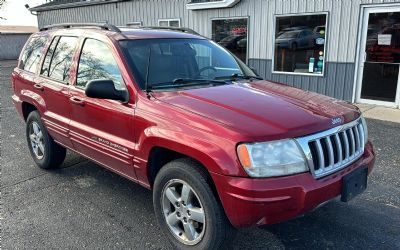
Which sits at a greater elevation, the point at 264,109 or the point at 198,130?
the point at 264,109

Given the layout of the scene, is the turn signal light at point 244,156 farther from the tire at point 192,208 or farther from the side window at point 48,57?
the side window at point 48,57

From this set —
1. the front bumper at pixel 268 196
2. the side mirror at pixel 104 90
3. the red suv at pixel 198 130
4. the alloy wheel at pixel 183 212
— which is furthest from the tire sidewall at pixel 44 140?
the front bumper at pixel 268 196

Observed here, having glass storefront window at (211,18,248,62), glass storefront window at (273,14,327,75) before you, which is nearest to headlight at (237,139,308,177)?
glass storefront window at (273,14,327,75)

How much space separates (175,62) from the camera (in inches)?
150

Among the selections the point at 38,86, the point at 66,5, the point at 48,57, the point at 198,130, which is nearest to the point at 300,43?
the point at 48,57

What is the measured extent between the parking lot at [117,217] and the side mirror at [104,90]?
1.24m

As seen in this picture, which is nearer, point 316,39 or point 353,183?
point 353,183

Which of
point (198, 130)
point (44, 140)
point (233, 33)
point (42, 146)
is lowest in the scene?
point (42, 146)

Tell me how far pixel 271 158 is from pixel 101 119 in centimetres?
187

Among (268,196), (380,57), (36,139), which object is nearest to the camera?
Result: (268,196)

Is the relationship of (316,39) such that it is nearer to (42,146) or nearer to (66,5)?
(42,146)

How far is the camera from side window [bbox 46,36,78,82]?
4289 millimetres

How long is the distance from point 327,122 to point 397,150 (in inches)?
140

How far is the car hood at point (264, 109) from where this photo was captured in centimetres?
270
